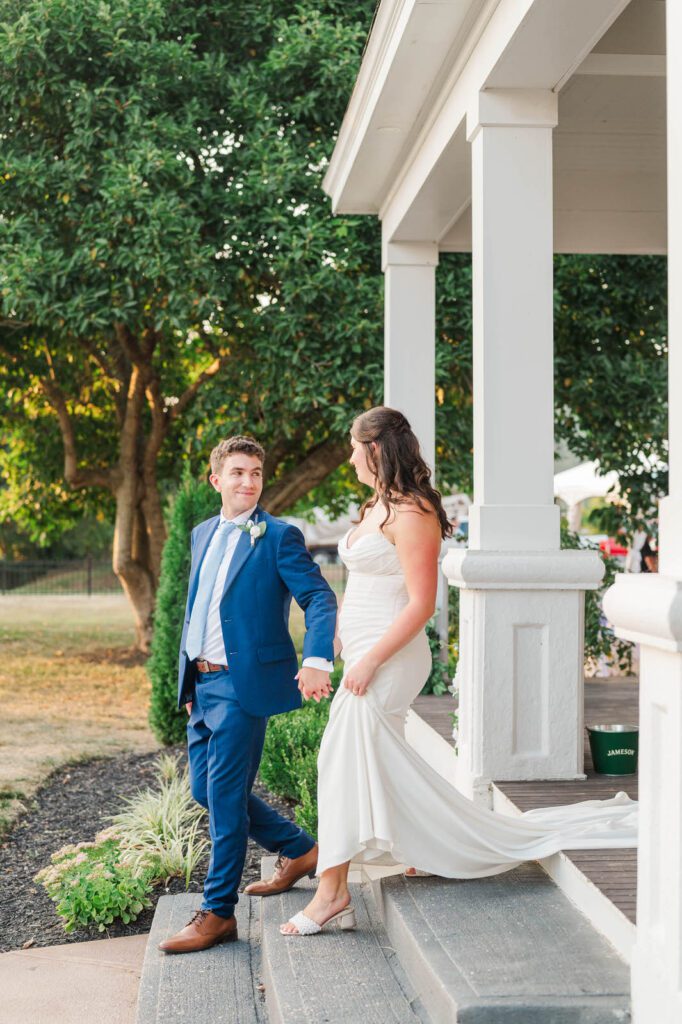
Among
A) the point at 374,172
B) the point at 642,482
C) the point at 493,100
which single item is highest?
the point at 374,172

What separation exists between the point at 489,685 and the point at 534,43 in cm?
249

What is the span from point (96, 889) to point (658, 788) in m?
2.93

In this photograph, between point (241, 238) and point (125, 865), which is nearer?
point (125, 865)

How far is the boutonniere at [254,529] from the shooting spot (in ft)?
13.6

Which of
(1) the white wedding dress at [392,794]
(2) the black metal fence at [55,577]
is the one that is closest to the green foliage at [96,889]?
(1) the white wedding dress at [392,794]

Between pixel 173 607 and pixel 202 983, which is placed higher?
pixel 173 607

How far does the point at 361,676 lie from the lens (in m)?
A: 3.69

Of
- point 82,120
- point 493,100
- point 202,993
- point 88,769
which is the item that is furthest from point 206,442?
point 202,993

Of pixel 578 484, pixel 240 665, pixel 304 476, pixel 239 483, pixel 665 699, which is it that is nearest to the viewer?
pixel 665 699

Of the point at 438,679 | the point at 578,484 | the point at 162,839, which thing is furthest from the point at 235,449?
the point at 578,484

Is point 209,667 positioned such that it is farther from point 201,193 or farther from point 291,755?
point 201,193

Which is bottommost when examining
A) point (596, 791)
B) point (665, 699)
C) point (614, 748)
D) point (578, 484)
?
point (596, 791)

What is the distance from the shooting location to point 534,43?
417 cm

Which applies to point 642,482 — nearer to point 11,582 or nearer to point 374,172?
point 374,172
